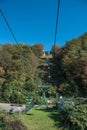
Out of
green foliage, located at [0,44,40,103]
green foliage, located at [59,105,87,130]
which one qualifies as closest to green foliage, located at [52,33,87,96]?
green foliage, located at [0,44,40,103]

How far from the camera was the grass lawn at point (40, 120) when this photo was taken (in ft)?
46.8

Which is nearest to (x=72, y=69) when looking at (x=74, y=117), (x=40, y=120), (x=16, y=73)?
(x=16, y=73)

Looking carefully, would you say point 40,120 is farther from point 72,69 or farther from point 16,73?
point 72,69

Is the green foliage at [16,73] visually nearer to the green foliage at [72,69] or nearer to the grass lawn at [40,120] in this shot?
the green foliage at [72,69]

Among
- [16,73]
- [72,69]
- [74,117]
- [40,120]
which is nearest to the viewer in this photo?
[74,117]

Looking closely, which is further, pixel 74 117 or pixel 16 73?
pixel 16 73

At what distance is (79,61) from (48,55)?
12.7 meters

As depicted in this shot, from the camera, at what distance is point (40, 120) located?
606 inches

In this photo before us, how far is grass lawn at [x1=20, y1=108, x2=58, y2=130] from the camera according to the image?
14263 mm

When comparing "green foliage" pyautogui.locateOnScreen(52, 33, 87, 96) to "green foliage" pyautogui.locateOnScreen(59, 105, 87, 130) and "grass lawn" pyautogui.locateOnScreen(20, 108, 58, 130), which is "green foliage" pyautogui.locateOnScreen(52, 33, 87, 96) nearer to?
"grass lawn" pyautogui.locateOnScreen(20, 108, 58, 130)

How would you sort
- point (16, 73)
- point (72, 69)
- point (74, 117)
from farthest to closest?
1. point (72, 69)
2. point (16, 73)
3. point (74, 117)

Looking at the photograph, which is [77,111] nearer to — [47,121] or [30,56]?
[47,121]

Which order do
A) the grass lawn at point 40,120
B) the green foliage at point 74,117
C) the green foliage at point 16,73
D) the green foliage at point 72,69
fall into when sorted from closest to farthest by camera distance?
the grass lawn at point 40,120
the green foliage at point 74,117
the green foliage at point 16,73
the green foliage at point 72,69

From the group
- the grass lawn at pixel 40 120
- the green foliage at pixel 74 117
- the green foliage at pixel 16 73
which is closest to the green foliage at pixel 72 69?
the green foliage at pixel 16 73
